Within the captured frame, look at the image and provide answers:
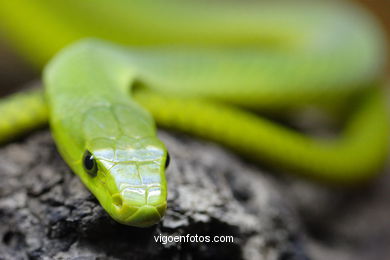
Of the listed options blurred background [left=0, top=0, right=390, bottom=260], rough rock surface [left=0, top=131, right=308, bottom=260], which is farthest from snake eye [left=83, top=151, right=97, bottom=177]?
blurred background [left=0, top=0, right=390, bottom=260]

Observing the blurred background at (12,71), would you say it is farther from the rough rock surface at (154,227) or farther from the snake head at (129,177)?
the snake head at (129,177)

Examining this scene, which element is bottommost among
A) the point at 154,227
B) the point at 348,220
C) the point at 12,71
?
the point at 12,71

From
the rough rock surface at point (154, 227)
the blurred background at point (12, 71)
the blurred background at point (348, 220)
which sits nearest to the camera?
the rough rock surface at point (154, 227)

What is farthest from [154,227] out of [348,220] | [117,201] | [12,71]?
[12,71]

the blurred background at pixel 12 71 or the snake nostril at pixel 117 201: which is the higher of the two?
the snake nostril at pixel 117 201

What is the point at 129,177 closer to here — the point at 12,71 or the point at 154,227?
the point at 154,227

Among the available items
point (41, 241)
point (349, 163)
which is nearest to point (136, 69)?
point (41, 241)

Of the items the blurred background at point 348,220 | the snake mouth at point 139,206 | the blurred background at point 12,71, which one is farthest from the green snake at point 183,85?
the blurred background at point 12,71
